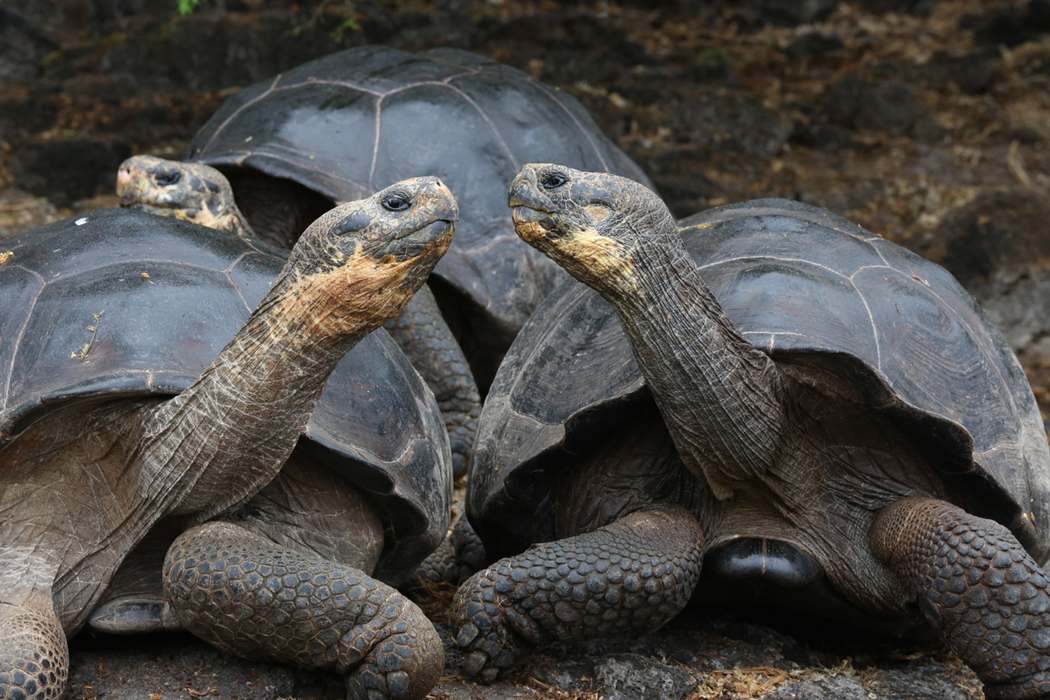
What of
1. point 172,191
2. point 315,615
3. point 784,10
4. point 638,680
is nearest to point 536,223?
point 315,615

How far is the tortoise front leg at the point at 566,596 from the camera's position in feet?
11.9

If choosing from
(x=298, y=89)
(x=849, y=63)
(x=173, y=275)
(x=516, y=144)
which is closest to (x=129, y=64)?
(x=298, y=89)

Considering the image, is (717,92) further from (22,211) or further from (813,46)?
(22,211)

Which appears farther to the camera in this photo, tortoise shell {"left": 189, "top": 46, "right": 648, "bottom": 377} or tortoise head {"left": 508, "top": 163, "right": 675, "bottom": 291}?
tortoise shell {"left": 189, "top": 46, "right": 648, "bottom": 377}

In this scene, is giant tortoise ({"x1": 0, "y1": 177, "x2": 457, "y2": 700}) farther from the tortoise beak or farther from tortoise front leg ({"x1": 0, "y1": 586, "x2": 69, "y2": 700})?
the tortoise beak

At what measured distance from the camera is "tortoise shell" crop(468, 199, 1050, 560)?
152 inches

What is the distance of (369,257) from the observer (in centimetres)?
317

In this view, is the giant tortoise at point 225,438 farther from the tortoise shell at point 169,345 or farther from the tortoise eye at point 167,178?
the tortoise eye at point 167,178

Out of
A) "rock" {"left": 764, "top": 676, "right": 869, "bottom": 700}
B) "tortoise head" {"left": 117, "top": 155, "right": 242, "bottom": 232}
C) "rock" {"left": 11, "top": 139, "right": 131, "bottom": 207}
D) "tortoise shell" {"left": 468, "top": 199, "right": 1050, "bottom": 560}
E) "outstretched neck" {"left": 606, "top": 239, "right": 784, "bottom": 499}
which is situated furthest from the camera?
"rock" {"left": 11, "top": 139, "right": 131, "bottom": 207}

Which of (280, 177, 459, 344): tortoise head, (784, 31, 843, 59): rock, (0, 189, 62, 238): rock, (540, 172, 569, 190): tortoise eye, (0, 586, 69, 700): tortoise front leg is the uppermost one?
(540, 172, 569, 190): tortoise eye

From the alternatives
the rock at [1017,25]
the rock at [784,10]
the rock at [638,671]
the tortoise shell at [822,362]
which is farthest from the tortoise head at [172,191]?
the rock at [1017,25]

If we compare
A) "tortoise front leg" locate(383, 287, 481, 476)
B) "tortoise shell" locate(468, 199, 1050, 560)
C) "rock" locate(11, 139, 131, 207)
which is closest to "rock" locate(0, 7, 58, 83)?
"rock" locate(11, 139, 131, 207)

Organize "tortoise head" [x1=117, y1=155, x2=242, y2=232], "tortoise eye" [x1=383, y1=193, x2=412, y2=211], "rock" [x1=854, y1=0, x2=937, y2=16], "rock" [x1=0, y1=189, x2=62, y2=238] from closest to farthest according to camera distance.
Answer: "tortoise eye" [x1=383, y1=193, x2=412, y2=211], "tortoise head" [x1=117, y1=155, x2=242, y2=232], "rock" [x1=0, y1=189, x2=62, y2=238], "rock" [x1=854, y1=0, x2=937, y2=16]

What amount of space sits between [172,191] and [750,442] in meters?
2.13
